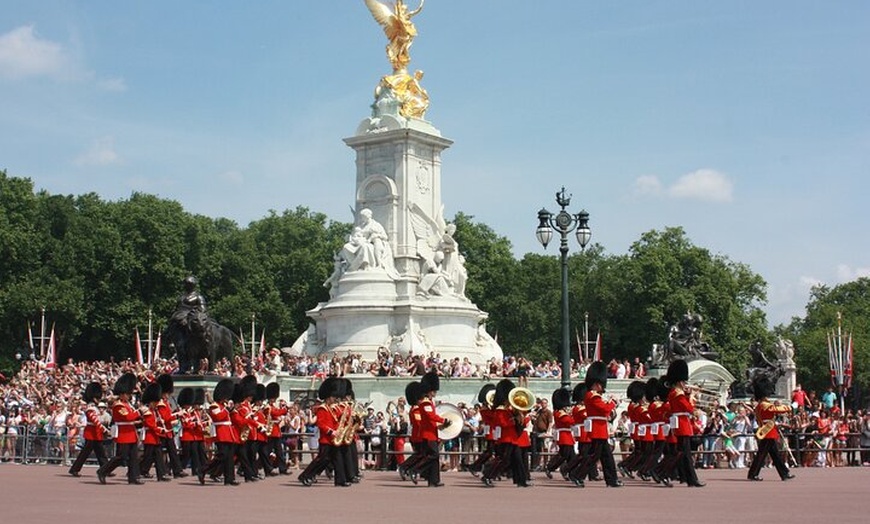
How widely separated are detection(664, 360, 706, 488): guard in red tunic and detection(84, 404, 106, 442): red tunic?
1063cm

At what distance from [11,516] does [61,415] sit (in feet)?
52.2

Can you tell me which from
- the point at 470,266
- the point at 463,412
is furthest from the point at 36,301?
the point at 463,412

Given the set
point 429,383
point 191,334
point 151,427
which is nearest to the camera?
point 429,383

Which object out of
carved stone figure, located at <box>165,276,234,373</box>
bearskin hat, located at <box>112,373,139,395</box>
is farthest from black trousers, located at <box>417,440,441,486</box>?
carved stone figure, located at <box>165,276,234,373</box>

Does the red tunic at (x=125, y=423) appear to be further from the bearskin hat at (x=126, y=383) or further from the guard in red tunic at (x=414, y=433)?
the guard in red tunic at (x=414, y=433)

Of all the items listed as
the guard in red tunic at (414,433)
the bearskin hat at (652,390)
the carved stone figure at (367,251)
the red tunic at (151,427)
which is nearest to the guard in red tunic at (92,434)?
the red tunic at (151,427)

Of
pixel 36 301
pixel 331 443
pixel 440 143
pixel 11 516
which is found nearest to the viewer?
pixel 11 516

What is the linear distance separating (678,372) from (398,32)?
30.1 meters

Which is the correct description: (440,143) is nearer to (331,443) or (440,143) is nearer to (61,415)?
(61,415)

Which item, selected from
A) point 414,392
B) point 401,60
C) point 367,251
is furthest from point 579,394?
point 401,60

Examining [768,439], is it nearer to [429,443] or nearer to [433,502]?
[429,443]

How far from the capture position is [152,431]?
76.7 ft

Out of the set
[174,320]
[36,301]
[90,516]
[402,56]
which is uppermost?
[402,56]

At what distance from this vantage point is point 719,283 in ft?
247
